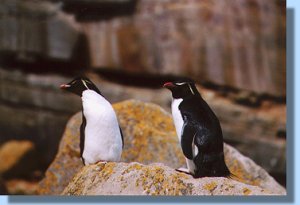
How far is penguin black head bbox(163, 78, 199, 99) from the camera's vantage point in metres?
4.63

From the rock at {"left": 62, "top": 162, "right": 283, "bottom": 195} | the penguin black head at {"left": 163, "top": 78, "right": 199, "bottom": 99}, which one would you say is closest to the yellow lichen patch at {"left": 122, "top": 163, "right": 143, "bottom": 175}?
the rock at {"left": 62, "top": 162, "right": 283, "bottom": 195}

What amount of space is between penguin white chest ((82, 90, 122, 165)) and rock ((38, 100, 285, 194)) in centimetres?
33

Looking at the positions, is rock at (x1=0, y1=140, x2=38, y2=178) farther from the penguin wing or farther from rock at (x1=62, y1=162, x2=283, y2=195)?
the penguin wing

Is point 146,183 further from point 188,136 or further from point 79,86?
point 79,86

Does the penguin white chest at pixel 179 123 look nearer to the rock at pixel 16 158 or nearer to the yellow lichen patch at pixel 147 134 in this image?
the yellow lichen patch at pixel 147 134

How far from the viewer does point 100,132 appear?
179 inches

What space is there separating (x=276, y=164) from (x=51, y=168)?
993mm

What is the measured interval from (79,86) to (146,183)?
1.76ft

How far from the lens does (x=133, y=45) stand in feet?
16.8

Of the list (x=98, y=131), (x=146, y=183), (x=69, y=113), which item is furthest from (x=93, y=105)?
(x=69, y=113)

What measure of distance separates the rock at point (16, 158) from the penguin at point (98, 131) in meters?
0.39

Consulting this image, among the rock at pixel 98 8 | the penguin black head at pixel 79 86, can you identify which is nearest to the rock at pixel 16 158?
the penguin black head at pixel 79 86

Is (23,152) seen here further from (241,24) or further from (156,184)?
(241,24)

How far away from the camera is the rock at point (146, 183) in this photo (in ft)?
14.5
